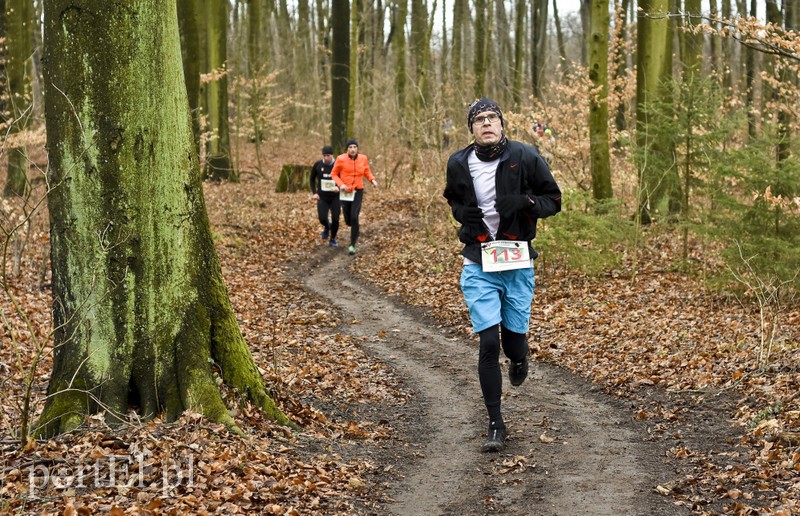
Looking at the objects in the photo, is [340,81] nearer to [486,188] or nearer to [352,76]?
[352,76]

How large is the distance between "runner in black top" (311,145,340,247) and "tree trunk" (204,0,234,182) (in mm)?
7182

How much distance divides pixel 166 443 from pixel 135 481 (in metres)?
0.31

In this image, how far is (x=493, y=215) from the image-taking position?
5.71 metres

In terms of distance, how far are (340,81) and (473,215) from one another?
19.3 m

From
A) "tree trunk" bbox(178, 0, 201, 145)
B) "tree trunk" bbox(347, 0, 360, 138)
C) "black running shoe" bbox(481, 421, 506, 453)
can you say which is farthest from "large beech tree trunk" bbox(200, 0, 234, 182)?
"black running shoe" bbox(481, 421, 506, 453)

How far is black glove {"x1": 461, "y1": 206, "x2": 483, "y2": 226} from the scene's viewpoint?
5.69m

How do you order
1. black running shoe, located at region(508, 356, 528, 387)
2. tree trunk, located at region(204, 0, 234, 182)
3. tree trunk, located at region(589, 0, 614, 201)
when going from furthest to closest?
tree trunk, located at region(204, 0, 234, 182) → tree trunk, located at region(589, 0, 614, 201) → black running shoe, located at region(508, 356, 528, 387)

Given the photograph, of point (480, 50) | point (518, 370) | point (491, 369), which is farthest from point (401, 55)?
point (491, 369)

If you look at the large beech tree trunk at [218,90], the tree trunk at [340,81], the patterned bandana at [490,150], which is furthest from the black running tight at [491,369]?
the large beech tree trunk at [218,90]

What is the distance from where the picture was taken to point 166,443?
461 centimetres

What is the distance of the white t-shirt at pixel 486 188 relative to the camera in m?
5.69

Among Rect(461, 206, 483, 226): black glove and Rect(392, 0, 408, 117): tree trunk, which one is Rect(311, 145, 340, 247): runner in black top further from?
Rect(392, 0, 408, 117): tree trunk

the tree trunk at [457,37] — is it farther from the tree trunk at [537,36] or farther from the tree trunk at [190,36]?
the tree trunk at [190,36]

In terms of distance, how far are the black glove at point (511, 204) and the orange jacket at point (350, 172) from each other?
36.4 feet
